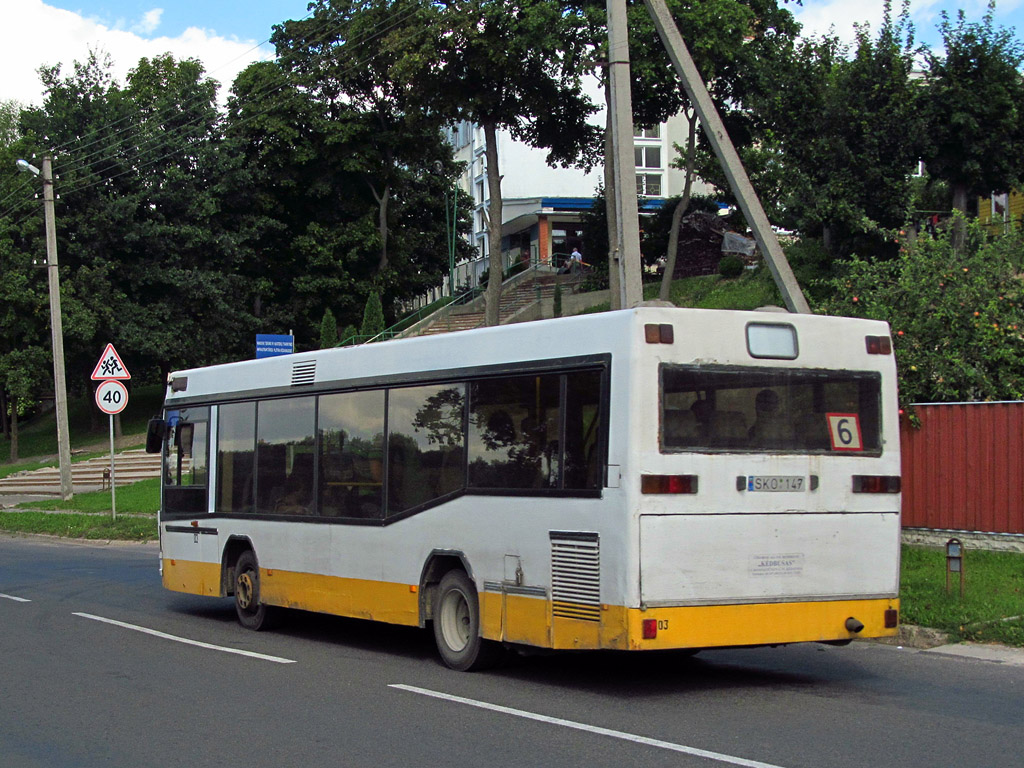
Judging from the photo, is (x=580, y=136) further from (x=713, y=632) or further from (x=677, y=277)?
(x=713, y=632)

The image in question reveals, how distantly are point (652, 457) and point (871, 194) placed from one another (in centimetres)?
2286

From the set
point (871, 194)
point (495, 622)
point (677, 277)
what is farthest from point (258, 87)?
point (495, 622)

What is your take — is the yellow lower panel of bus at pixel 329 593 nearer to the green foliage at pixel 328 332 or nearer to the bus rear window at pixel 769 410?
the bus rear window at pixel 769 410

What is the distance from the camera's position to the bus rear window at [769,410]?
8.42 m

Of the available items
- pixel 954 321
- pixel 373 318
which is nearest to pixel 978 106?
pixel 954 321

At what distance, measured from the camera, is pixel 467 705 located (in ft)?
27.5

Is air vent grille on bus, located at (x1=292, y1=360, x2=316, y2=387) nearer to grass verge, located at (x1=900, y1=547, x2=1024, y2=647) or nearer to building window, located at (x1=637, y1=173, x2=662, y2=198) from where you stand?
grass verge, located at (x1=900, y1=547, x2=1024, y2=647)

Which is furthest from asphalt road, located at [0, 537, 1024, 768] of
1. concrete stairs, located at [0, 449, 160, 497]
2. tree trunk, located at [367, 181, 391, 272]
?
tree trunk, located at [367, 181, 391, 272]

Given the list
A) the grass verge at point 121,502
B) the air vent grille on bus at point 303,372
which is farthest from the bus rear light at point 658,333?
the grass verge at point 121,502

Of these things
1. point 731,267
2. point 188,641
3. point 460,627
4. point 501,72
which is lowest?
point 188,641

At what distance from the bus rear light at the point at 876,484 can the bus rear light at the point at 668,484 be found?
1495mm

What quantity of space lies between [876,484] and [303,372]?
19.3 ft

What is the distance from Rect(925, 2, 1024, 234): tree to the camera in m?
27.9

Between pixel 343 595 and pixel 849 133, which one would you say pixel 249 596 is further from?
pixel 849 133
